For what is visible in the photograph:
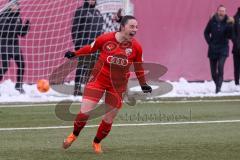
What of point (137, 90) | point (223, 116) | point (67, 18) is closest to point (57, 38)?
point (67, 18)

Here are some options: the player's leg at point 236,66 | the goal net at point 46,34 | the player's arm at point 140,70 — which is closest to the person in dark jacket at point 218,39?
the player's leg at point 236,66

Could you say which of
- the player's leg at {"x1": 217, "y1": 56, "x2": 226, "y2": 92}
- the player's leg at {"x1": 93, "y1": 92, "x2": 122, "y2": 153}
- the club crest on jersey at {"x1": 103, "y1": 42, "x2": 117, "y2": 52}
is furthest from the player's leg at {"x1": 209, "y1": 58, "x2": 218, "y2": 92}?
the club crest on jersey at {"x1": 103, "y1": 42, "x2": 117, "y2": 52}

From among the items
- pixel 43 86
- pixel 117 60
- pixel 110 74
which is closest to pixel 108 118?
pixel 110 74

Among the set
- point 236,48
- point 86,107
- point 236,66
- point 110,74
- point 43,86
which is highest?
point 110,74

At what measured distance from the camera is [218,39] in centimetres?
1889

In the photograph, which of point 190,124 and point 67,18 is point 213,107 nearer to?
point 190,124

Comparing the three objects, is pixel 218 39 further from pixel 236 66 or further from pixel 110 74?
pixel 110 74

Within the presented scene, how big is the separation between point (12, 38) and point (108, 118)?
8.45m

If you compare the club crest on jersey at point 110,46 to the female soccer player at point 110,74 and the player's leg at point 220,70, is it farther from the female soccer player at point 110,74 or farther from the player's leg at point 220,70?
the player's leg at point 220,70

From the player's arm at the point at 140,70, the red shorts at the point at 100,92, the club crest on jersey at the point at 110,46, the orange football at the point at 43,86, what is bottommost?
the orange football at the point at 43,86

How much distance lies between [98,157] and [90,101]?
93 cm

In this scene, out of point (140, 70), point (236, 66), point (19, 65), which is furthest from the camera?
point (236, 66)

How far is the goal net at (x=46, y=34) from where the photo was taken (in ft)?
59.6

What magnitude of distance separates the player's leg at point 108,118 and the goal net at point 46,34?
7626 millimetres
